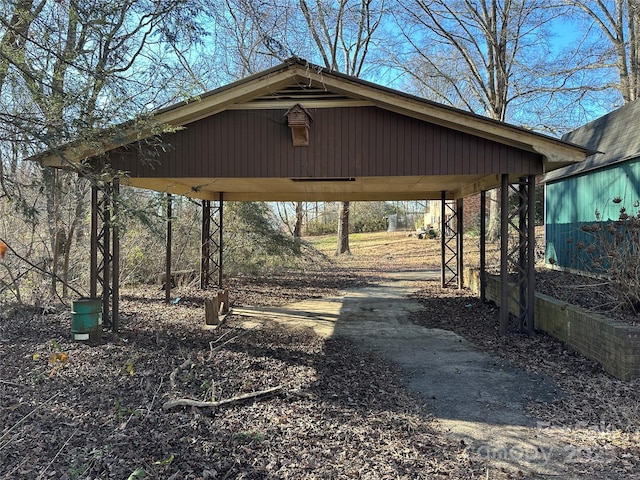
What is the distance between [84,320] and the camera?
6.36m

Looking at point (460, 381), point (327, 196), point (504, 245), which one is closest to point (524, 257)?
→ point (504, 245)

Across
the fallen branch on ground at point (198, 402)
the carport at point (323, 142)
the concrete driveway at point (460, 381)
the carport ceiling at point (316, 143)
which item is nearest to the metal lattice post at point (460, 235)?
the concrete driveway at point (460, 381)

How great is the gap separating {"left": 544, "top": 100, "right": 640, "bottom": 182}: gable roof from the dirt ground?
215 inches

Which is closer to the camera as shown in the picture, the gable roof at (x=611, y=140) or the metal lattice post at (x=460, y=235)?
the gable roof at (x=611, y=140)

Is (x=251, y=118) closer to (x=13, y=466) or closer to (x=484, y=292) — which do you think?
(x=13, y=466)

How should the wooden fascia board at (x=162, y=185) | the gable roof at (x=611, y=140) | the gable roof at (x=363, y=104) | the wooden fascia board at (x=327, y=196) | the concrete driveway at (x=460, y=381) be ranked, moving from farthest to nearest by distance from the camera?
1. the wooden fascia board at (x=327, y=196)
2. the gable roof at (x=611, y=140)
3. the wooden fascia board at (x=162, y=185)
4. the gable roof at (x=363, y=104)
5. the concrete driveway at (x=460, y=381)

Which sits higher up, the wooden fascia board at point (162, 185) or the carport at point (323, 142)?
the carport at point (323, 142)

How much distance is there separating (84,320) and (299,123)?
416 centimetres

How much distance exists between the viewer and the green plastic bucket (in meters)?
6.34

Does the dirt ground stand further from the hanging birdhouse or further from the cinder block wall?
the hanging birdhouse

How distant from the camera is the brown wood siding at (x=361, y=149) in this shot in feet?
22.4

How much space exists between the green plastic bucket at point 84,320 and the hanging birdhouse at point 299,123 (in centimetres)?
382

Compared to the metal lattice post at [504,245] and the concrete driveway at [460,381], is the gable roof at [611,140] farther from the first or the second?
the concrete driveway at [460,381]

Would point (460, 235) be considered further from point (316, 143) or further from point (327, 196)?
point (316, 143)
